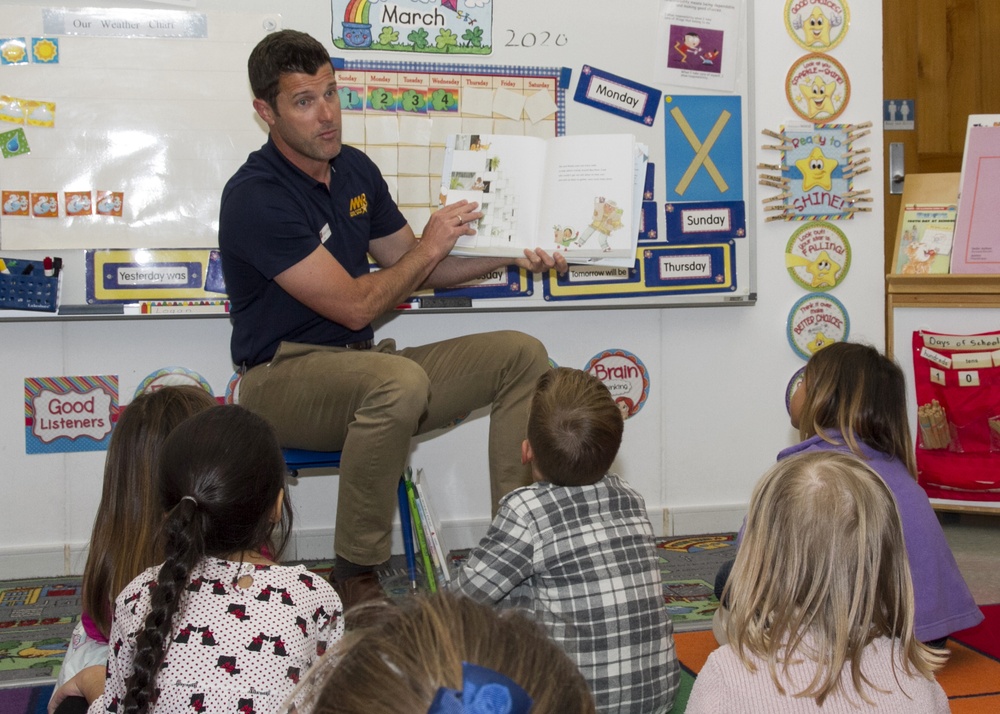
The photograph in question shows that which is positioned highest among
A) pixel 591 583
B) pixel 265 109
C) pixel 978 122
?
pixel 978 122

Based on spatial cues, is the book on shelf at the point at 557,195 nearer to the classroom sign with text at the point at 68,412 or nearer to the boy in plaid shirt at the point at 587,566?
the boy in plaid shirt at the point at 587,566

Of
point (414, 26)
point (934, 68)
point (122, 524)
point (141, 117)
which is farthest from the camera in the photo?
point (934, 68)

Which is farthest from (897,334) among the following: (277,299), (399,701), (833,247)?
(399,701)

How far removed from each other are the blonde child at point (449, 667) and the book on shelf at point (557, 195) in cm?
202

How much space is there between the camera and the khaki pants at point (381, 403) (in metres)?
2.24

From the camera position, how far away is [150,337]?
2914mm

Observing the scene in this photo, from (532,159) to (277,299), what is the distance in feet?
2.52

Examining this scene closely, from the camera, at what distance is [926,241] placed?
3301 millimetres

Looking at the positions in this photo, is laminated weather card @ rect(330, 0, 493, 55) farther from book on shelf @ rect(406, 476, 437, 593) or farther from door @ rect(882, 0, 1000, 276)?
door @ rect(882, 0, 1000, 276)

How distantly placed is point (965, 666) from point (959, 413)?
1271mm

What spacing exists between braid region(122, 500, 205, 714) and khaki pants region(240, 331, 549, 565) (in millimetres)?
945

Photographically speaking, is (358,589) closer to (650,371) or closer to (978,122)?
(650,371)

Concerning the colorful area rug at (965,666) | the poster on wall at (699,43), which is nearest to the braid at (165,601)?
the colorful area rug at (965,666)

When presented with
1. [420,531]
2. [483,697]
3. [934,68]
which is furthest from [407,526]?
[934,68]
